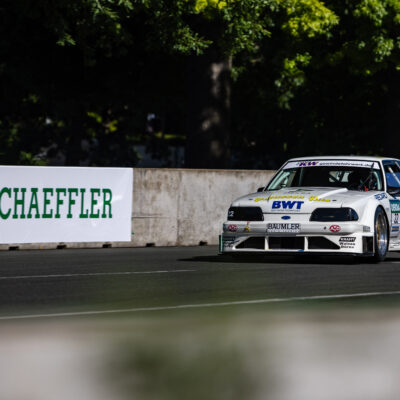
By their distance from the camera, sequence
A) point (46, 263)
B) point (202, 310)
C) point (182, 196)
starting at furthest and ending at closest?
point (182, 196), point (46, 263), point (202, 310)

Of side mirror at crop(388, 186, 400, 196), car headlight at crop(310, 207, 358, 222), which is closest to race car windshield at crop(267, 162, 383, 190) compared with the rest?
side mirror at crop(388, 186, 400, 196)

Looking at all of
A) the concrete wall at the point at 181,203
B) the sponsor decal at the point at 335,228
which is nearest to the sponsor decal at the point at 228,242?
the sponsor decal at the point at 335,228

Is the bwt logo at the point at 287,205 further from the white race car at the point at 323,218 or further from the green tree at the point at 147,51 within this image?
the green tree at the point at 147,51

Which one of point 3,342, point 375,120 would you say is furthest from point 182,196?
point 375,120

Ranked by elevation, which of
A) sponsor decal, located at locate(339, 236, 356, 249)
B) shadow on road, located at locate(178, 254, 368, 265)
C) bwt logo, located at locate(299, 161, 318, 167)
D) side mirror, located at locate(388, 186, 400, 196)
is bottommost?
shadow on road, located at locate(178, 254, 368, 265)

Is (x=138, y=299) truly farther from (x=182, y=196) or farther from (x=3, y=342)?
(x=182, y=196)

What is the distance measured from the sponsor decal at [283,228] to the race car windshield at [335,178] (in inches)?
53.5

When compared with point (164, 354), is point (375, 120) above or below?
above

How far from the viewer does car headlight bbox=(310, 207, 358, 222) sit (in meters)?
15.0

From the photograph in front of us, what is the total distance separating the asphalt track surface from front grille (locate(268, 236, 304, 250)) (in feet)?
0.87

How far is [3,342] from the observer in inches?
314

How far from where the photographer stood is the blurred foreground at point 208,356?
630 centimetres

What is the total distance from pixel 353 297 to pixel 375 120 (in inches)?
1313

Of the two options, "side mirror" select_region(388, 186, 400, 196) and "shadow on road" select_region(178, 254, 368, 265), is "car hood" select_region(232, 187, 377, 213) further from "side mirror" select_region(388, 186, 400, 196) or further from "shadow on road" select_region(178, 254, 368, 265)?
"shadow on road" select_region(178, 254, 368, 265)
